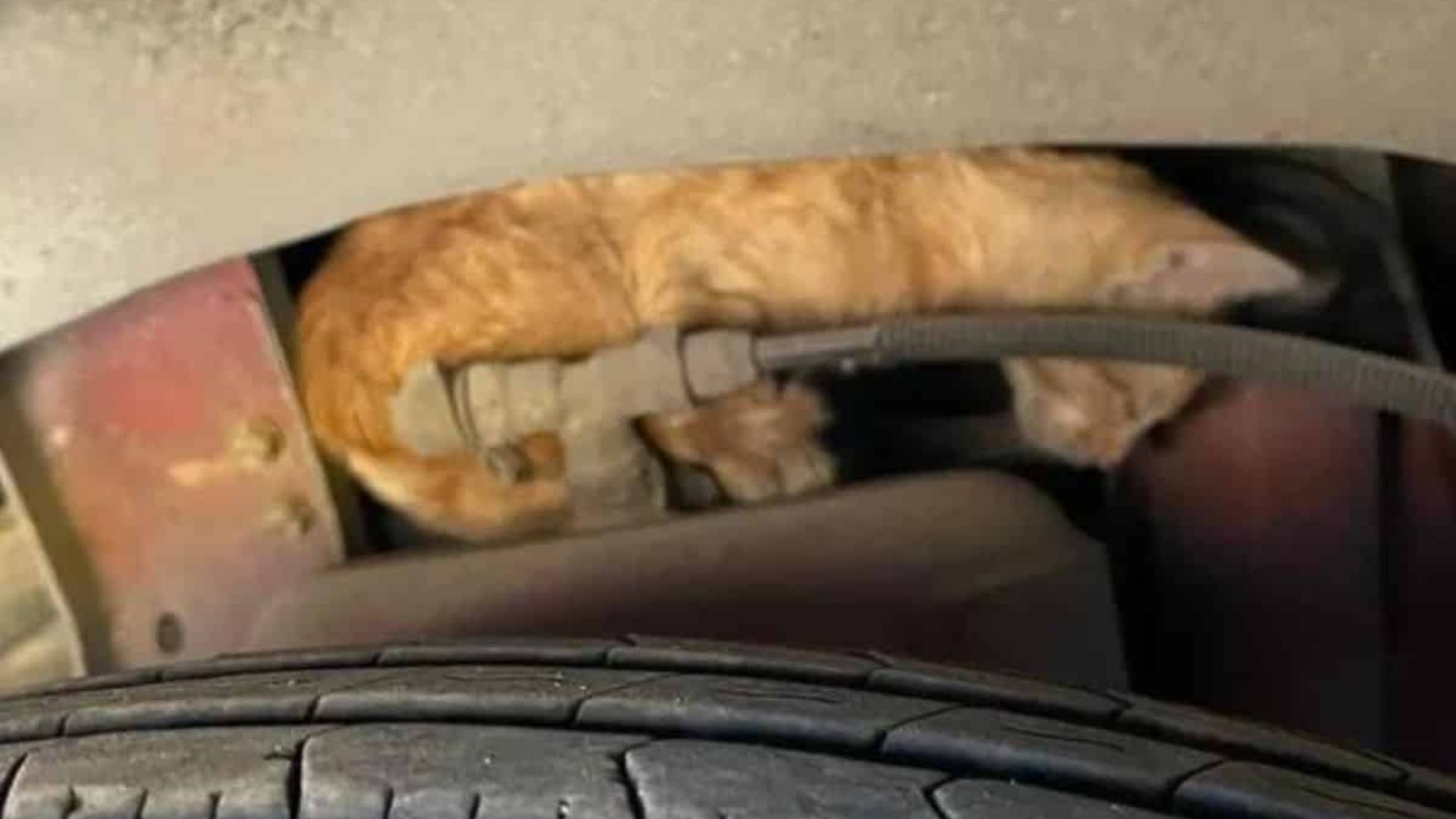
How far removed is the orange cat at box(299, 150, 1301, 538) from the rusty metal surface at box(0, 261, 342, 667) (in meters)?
0.03

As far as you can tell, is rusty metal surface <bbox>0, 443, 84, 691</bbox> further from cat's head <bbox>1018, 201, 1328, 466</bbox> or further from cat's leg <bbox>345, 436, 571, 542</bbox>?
cat's head <bbox>1018, 201, 1328, 466</bbox>

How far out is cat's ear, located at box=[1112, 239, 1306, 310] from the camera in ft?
3.26

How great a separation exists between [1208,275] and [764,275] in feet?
0.62

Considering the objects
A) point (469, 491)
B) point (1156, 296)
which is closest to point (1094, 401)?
point (1156, 296)

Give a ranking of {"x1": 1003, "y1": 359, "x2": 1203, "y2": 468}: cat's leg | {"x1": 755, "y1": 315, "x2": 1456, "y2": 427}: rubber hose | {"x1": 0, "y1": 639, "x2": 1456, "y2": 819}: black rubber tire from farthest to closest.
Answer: {"x1": 1003, "y1": 359, "x2": 1203, "y2": 468}: cat's leg < {"x1": 755, "y1": 315, "x2": 1456, "y2": 427}: rubber hose < {"x1": 0, "y1": 639, "x2": 1456, "y2": 819}: black rubber tire

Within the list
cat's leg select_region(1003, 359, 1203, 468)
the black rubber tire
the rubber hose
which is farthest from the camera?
cat's leg select_region(1003, 359, 1203, 468)

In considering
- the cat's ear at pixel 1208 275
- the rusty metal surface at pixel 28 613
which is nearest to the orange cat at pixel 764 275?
the cat's ear at pixel 1208 275

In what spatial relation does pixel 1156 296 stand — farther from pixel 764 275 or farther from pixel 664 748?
pixel 664 748

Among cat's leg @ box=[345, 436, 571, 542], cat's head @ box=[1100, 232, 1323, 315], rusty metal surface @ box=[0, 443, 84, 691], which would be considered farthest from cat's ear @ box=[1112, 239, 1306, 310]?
rusty metal surface @ box=[0, 443, 84, 691]

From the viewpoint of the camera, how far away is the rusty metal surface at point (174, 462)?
1071 millimetres

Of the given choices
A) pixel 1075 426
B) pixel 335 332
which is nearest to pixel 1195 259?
pixel 1075 426

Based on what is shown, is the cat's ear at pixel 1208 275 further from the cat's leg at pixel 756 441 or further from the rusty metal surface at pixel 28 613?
the rusty metal surface at pixel 28 613

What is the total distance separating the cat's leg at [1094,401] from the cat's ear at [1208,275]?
0.14ft

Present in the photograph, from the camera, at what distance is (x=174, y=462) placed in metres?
1.10
